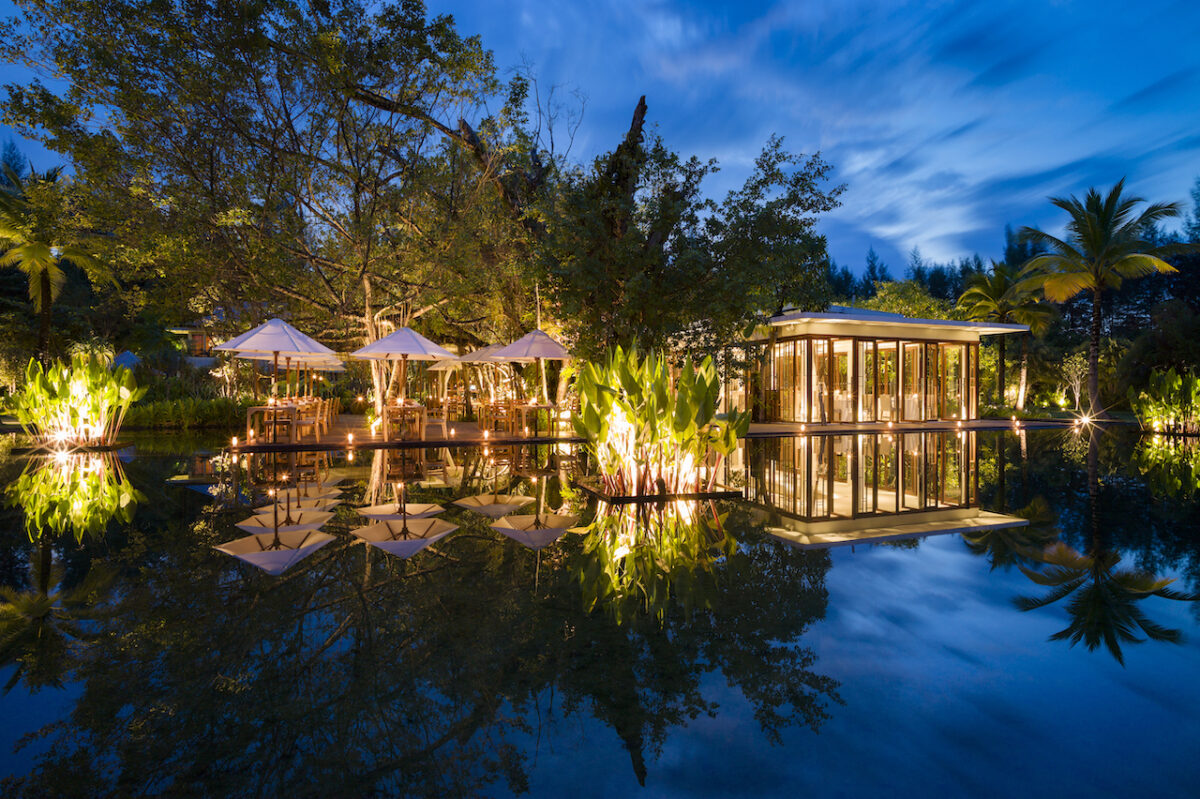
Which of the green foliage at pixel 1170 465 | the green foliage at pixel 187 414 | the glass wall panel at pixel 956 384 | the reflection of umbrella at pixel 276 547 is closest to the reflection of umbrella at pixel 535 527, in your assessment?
the reflection of umbrella at pixel 276 547

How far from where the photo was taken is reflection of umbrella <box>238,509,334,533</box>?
4.71 metres

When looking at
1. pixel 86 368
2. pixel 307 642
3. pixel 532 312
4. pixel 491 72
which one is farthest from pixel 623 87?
pixel 307 642

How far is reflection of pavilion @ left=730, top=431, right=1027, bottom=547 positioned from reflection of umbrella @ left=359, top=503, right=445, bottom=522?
2794mm

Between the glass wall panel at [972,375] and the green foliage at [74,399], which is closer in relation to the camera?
the green foliage at [74,399]

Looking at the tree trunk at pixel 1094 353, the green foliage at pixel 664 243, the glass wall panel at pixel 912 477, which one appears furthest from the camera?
the tree trunk at pixel 1094 353

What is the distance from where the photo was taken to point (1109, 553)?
4.11 metres

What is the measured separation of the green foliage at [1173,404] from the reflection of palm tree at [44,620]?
16425mm

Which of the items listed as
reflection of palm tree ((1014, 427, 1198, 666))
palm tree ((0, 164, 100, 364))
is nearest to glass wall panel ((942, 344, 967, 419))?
reflection of palm tree ((1014, 427, 1198, 666))

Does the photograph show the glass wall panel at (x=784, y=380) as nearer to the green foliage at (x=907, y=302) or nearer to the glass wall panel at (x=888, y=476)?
the glass wall panel at (x=888, y=476)

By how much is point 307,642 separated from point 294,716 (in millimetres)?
613

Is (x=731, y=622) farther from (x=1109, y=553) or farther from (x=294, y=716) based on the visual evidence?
(x=1109, y=553)

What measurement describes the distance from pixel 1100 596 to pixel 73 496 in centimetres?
805

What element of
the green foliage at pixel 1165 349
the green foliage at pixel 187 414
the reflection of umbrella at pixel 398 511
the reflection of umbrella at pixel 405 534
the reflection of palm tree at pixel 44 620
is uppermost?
the green foliage at pixel 1165 349

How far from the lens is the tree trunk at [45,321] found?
16967 millimetres
